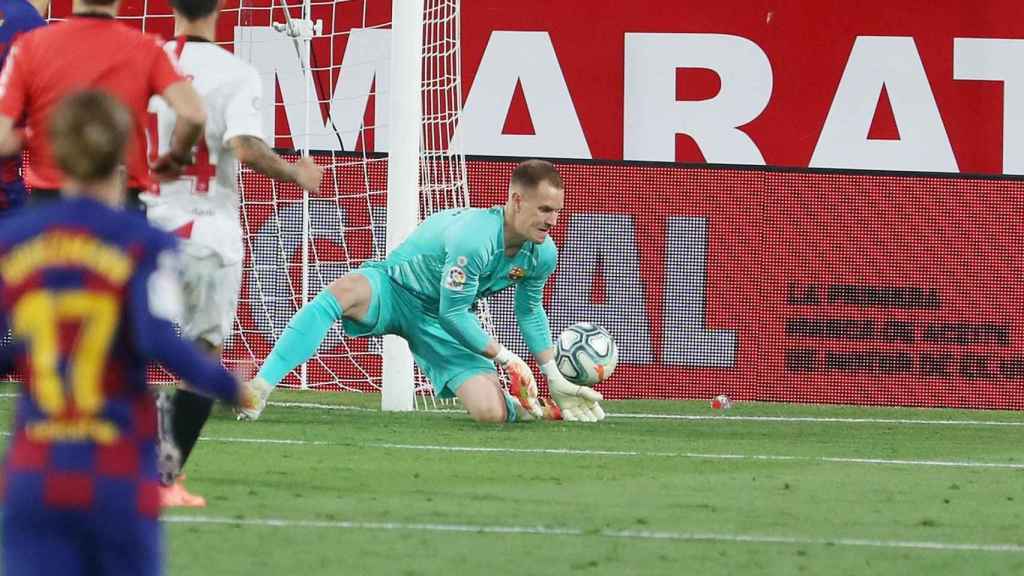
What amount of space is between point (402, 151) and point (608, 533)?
490 cm

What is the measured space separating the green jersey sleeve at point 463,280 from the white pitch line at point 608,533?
355cm

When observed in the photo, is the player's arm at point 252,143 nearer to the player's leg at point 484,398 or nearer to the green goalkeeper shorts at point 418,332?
the green goalkeeper shorts at point 418,332

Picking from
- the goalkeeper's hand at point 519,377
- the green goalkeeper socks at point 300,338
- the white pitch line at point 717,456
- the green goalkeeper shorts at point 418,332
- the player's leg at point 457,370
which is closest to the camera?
the white pitch line at point 717,456

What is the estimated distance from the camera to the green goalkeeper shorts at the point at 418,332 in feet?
31.8

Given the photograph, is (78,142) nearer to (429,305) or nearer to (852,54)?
(429,305)

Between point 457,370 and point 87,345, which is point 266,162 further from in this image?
point 457,370

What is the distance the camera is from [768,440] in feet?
30.8

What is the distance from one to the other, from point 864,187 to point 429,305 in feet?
11.5

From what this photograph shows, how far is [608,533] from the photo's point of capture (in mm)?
5746

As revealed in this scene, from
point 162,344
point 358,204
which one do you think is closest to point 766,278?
point 358,204

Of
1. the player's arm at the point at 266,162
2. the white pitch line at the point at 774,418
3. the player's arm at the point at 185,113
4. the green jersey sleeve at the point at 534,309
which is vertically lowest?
the white pitch line at the point at 774,418

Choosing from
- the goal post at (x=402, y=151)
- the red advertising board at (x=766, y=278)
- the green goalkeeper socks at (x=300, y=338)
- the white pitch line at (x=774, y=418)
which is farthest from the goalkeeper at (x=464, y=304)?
the red advertising board at (x=766, y=278)

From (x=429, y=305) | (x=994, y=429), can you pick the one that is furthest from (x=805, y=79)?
(x=429, y=305)

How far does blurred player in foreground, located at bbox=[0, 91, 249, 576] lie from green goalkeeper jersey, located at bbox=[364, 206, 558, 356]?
6016 millimetres
